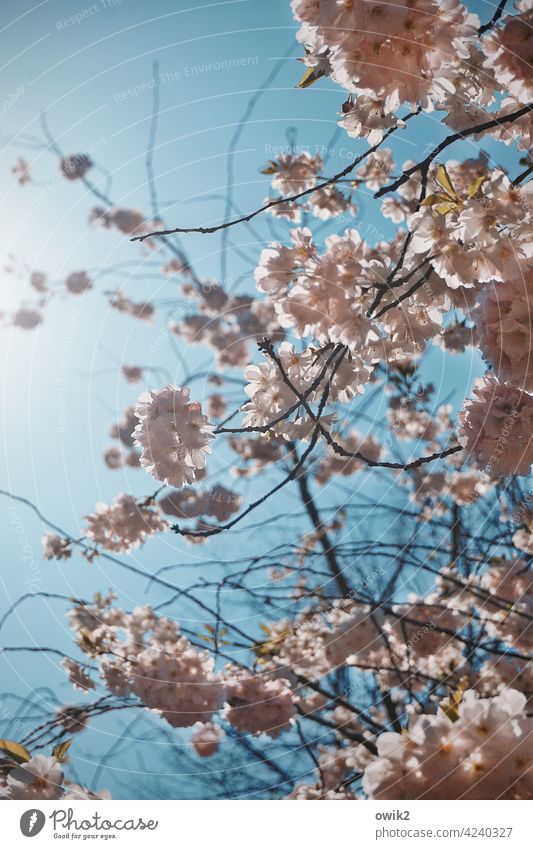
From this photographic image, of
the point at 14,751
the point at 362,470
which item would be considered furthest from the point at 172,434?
the point at 362,470

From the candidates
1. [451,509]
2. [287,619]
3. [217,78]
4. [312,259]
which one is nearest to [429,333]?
[312,259]

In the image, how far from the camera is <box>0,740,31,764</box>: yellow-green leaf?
4.17 feet

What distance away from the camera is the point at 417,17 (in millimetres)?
905

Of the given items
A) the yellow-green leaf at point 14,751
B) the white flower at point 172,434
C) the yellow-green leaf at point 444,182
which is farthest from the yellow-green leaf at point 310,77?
the yellow-green leaf at point 14,751

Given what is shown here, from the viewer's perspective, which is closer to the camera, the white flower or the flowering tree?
the flowering tree

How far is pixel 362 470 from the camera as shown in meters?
2.74

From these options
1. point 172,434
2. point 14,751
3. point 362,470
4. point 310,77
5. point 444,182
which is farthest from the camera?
point 362,470

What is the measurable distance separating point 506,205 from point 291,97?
0.98m

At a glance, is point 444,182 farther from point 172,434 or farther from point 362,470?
point 362,470

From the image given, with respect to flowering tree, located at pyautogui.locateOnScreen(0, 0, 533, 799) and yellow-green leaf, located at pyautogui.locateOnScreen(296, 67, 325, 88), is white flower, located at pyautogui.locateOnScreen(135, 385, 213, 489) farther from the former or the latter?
yellow-green leaf, located at pyautogui.locateOnScreen(296, 67, 325, 88)

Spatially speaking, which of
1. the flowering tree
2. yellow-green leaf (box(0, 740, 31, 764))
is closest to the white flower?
the flowering tree

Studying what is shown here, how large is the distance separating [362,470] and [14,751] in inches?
73.1

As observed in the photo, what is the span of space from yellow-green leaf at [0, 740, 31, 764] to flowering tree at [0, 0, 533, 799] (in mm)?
56

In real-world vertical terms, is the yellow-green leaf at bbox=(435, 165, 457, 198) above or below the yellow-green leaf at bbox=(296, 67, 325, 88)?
below
